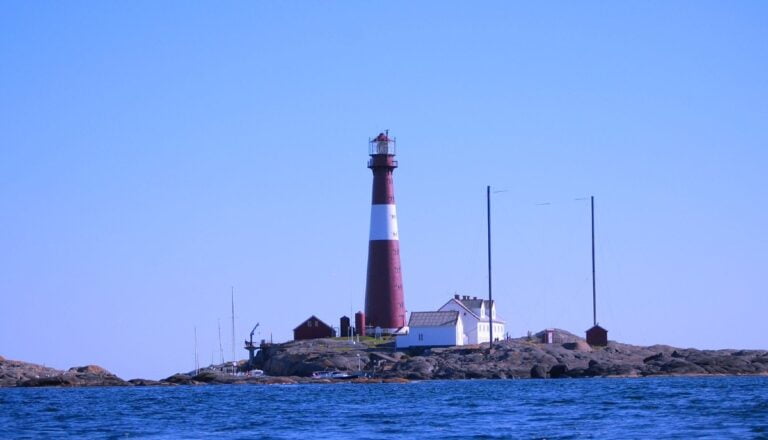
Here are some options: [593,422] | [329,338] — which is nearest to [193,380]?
[329,338]

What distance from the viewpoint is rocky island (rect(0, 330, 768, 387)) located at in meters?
81.6

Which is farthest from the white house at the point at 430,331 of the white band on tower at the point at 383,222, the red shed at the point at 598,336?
the red shed at the point at 598,336

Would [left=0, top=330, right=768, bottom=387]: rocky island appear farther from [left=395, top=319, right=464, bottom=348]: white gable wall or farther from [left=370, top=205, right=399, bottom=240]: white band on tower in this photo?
[left=370, top=205, right=399, bottom=240]: white band on tower

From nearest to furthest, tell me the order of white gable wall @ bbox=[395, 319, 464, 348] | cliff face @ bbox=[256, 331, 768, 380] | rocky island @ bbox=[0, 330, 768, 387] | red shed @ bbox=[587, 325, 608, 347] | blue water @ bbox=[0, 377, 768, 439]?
blue water @ bbox=[0, 377, 768, 439]
cliff face @ bbox=[256, 331, 768, 380]
rocky island @ bbox=[0, 330, 768, 387]
white gable wall @ bbox=[395, 319, 464, 348]
red shed @ bbox=[587, 325, 608, 347]

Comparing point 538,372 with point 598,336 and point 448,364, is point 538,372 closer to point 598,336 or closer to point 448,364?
point 448,364

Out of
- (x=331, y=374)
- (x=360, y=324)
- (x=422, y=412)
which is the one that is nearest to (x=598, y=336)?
(x=360, y=324)

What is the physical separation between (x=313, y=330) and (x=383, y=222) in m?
14.4

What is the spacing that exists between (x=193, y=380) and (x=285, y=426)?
46.9 m

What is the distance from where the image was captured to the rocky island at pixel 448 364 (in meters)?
81.6

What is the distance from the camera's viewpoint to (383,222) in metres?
86.6

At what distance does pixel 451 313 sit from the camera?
9162 cm

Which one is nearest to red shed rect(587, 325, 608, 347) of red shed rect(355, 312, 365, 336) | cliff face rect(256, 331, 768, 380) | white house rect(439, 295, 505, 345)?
cliff face rect(256, 331, 768, 380)

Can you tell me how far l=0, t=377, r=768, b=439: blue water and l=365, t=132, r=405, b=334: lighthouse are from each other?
14526mm

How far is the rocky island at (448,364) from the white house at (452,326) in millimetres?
999
